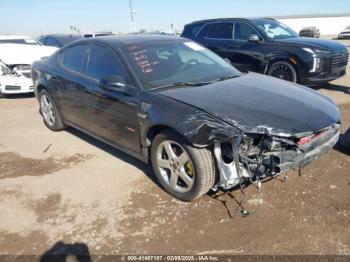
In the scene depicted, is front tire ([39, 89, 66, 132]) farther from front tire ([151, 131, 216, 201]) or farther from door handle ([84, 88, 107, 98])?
front tire ([151, 131, 216, 201])

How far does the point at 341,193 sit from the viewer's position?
11.6 feet

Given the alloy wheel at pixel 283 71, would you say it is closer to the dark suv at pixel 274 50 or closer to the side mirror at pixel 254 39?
the dark suv at pixel 274 50

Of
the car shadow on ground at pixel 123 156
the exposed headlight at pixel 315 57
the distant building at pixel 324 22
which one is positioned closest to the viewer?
the car shadow on ground at pixel 123 156

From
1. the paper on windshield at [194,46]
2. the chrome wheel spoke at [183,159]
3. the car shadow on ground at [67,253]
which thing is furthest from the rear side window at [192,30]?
the car shadow on ground at [67,253]

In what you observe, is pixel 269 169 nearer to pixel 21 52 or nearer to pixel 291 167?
pixel 291 167

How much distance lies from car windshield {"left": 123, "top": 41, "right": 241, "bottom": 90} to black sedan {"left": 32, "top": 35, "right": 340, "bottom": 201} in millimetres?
13

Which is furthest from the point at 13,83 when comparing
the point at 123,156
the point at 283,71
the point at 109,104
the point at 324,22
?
the point at 324,22

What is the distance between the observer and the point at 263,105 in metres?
3.28

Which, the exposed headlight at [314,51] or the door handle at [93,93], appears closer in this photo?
the door handle at [93,93]

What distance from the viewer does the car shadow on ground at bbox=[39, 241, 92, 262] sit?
282 cm

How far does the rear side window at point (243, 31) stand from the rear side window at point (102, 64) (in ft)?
16.3

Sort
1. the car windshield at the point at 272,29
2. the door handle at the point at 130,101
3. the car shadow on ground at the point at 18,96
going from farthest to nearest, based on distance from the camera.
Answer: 1. the car shadow on ground at the point at 18,96
2. the car windshield at the point at 272,29
3. the door handle at the point at 130,101

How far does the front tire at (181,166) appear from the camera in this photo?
124 inches

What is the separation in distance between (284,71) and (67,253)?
6270mm
